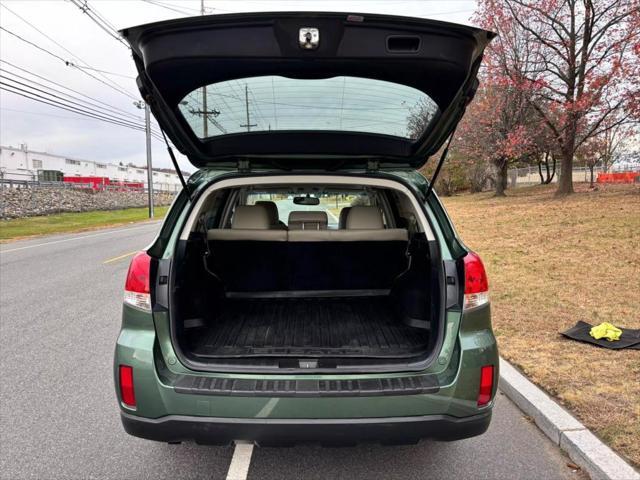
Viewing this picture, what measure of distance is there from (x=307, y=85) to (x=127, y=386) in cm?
168

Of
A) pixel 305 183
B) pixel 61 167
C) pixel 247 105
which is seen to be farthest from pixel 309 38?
pixel 61 167

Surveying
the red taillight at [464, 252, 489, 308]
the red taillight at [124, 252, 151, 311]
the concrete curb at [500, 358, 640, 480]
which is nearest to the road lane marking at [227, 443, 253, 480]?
the red taillight at [124, 252, 151, 311]

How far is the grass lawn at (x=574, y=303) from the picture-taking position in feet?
9.91

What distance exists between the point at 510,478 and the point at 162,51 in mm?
2732

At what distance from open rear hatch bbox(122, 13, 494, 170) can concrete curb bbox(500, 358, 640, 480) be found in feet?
5.98

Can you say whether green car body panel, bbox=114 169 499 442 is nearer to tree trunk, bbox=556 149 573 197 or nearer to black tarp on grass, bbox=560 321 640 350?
black tarp on grass, bbox=560 321 640 350

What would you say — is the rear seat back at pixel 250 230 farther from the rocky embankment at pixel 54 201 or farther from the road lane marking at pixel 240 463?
the rocky embankment at pixel 54 201

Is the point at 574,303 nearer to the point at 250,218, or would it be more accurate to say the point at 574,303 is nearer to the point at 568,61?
the point at 250,218

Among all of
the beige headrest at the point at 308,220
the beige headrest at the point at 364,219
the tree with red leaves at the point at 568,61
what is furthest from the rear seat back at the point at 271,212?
the tree with red leaves at the point at 568,61

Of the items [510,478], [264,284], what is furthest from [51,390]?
[510,478]

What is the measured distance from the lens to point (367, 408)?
2029 millimetres

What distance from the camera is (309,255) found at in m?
3.95

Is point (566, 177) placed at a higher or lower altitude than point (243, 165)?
higher

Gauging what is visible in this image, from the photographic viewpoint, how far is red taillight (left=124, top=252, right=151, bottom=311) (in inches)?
88.2
